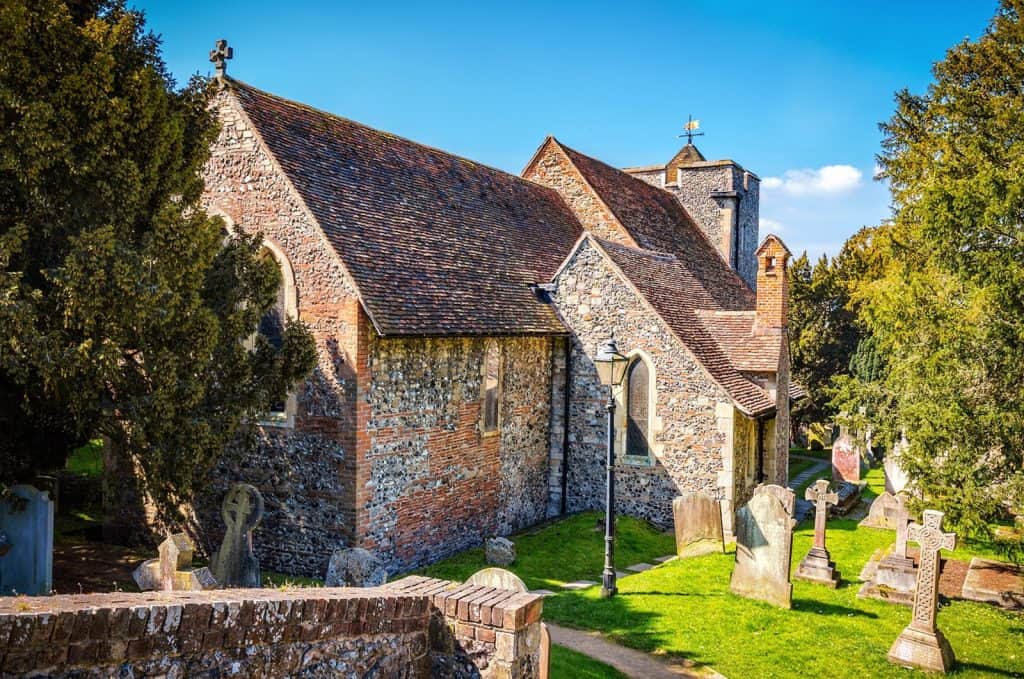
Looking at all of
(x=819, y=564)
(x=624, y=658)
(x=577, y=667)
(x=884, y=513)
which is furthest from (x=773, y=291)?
→ (x=577, y=667)

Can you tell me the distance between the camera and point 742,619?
11.8 meters

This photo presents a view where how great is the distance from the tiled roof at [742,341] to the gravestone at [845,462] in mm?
9501

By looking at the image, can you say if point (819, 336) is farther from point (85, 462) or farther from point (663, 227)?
point (85, 462)

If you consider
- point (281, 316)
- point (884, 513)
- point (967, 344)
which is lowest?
point (884, 513)

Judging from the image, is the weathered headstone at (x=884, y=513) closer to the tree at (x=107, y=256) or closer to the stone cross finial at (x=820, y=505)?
the stone cross finial at (x=820, y=505)

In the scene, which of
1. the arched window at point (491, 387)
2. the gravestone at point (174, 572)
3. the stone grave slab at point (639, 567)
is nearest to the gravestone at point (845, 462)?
the stone grave slab at point (639, 567)

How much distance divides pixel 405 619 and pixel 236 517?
713cm

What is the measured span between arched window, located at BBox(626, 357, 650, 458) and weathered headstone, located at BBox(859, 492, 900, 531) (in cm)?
624

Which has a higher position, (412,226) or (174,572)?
(412,226)

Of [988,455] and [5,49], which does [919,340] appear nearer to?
[988,455]

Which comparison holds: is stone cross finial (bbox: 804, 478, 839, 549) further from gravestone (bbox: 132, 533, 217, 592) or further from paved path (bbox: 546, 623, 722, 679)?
gravestone (bbox: 132, 533, 217, 592)

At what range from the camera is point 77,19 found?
11000mm

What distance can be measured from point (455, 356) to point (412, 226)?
3.21 m

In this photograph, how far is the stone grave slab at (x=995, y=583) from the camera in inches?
534
